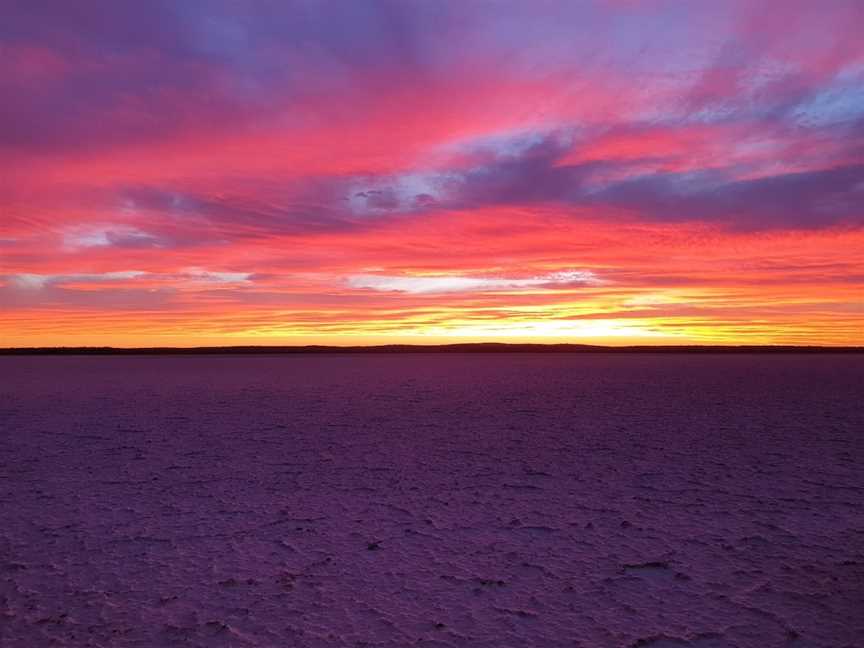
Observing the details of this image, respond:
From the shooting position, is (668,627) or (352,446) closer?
(668,627)

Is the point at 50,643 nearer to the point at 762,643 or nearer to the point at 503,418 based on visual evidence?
the point at 762,643

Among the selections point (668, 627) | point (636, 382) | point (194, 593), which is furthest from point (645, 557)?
point (636, 382)

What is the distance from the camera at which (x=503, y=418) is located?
12625 millimetres

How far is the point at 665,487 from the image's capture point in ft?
22.9

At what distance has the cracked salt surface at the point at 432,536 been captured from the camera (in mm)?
3887

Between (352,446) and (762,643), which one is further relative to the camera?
(352,446)

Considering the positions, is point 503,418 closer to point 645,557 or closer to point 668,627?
point 645,557

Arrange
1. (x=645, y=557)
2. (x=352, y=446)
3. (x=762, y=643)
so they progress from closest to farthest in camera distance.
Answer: (x=762, y=643)
(x=645, y=557)
(x=352, y=446)

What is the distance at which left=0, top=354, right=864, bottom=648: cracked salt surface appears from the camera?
389cm

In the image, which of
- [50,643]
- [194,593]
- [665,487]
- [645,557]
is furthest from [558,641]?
[665,487]

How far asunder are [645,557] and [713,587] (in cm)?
59

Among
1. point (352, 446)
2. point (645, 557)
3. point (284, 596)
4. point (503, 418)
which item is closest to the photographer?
point (284, 596)

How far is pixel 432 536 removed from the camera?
5.42 meters

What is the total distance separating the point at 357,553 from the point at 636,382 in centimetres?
1942
